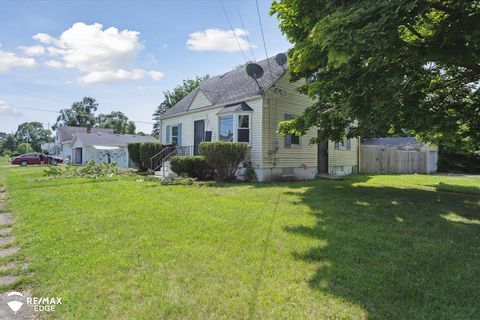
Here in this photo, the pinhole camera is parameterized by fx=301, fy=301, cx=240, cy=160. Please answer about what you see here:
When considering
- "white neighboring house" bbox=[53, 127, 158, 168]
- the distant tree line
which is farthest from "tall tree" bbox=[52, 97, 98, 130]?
"white neighboring house" bbox=[53, 127, 158, 168]

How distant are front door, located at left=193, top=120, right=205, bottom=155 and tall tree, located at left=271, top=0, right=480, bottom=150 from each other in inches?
286

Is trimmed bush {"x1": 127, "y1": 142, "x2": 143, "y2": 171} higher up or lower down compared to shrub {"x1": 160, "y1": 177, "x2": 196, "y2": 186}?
higher up

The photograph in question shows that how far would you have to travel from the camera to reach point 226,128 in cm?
1546

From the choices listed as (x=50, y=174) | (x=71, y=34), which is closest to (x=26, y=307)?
(x=50, y=174)

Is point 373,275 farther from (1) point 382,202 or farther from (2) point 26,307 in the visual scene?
(1) point 382,202

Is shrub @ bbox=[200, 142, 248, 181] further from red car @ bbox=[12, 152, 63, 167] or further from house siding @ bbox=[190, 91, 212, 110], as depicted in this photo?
red car @ bbox=[12, 152, 63, 167]

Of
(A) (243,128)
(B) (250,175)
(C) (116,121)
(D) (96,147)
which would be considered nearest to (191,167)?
(B) (250,175)

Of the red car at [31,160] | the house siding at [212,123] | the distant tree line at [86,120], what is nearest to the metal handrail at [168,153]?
the house siding at [212,123]

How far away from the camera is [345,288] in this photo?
3.24m

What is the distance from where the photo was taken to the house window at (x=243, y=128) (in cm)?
1437

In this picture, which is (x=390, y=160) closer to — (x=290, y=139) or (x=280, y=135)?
(x=290, y=139)

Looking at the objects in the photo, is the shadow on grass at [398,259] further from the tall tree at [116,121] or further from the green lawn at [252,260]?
the tall tree at [116,121]

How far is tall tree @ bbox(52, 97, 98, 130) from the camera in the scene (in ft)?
246

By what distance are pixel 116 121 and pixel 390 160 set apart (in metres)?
71.2
